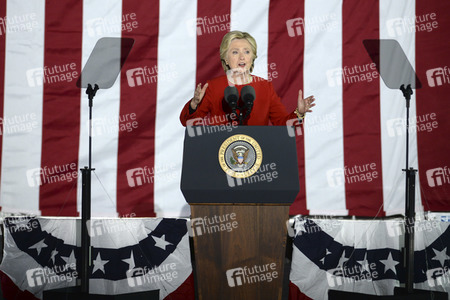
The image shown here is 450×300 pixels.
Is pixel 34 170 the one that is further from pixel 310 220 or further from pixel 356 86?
pixel 356 86

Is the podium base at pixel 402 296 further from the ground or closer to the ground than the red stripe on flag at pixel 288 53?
closer to the ground

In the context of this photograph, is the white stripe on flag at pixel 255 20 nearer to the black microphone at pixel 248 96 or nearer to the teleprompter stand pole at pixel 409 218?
the teleprompter stand pole at pixel 409 218

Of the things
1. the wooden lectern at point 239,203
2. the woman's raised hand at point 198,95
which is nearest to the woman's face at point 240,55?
the woman's raised hand at point 198,95

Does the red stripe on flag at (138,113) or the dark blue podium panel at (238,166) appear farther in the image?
the red stripe on flag at (138,113)

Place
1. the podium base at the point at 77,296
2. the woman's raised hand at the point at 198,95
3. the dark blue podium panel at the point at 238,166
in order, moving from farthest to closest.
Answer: the podium base at the point at 77,296
the woman's raised hand at the point at 198,95
the dark blue podium panel at the point at 238,166

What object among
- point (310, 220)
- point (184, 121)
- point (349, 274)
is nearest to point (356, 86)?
point (310, 220)

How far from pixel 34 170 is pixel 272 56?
1.73 metres

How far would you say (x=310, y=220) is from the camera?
9.53ft

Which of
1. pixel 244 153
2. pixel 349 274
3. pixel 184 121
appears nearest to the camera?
pixel 244 153

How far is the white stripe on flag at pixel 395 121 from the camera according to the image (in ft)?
10.1

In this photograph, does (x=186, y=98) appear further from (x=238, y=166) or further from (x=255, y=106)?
(x=238, y=166)

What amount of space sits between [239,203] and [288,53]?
69.0 inches

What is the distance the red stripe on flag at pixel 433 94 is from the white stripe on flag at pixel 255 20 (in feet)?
3.36

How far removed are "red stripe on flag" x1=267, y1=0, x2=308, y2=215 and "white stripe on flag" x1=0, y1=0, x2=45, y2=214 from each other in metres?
1.53
